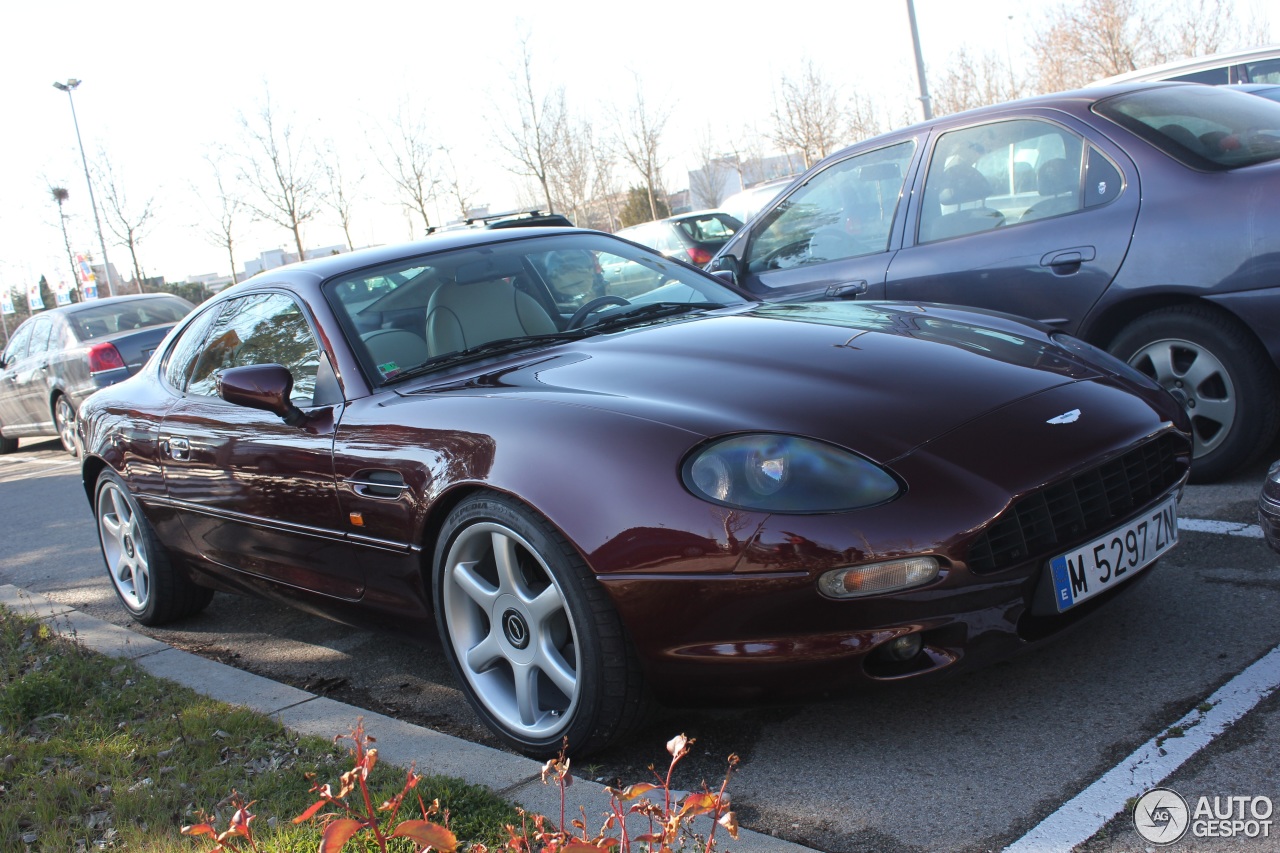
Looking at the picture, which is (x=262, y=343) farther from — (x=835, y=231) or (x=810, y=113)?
(x=810, y=113)

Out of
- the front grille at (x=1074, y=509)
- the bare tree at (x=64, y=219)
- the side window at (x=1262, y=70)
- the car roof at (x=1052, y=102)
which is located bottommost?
the front grille at (x=1074, y=509)

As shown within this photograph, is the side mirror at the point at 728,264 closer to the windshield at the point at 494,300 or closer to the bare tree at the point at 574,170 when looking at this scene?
the windshield at the point at 494,300

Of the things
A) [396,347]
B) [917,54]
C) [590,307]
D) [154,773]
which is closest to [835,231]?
[590,307]

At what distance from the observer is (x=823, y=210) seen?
5535 mm

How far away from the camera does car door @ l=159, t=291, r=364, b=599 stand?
11.3 ft

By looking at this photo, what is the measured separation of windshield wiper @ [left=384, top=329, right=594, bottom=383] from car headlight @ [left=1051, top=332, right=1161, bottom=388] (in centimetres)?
147

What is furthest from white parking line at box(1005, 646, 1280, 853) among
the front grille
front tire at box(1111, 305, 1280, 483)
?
front tire at box(1111, 305, 1280, 483)

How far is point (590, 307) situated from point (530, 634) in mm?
1405

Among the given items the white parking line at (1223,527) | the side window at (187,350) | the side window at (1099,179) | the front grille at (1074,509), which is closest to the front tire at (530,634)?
the front grille at (1074,509)

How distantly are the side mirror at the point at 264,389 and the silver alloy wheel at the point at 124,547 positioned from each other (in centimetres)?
152

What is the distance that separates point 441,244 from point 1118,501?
7.99ft

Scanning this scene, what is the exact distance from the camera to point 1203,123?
4453mm

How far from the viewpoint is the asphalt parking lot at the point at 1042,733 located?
2225 millimetres

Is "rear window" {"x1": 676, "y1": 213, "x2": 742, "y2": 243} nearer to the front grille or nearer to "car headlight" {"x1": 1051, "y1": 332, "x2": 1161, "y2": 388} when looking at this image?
"car headlight" {"x1": 1051, "y1": 332, "x2": 1161, "y2": 388}
